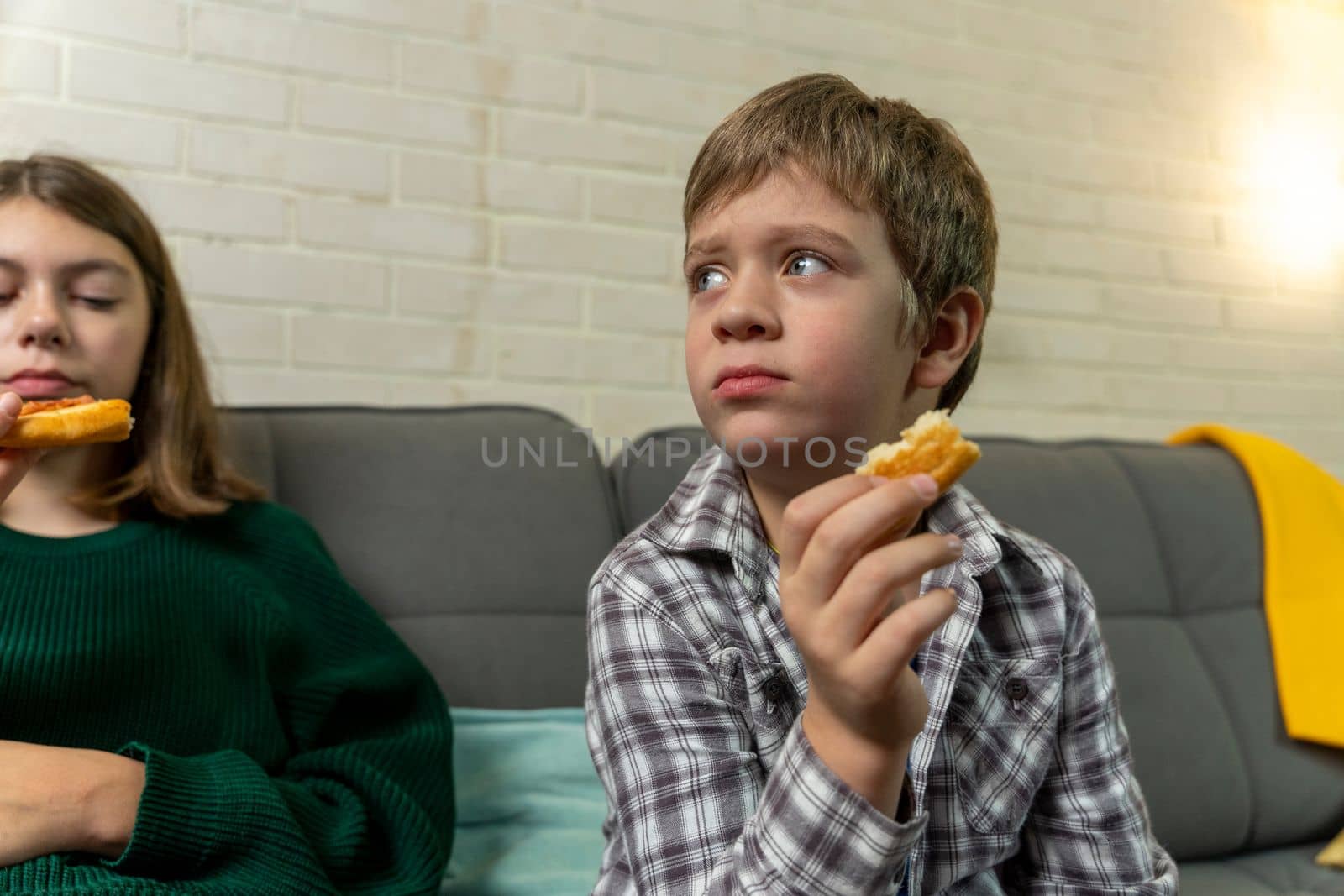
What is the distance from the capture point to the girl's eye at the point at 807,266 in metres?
0.88

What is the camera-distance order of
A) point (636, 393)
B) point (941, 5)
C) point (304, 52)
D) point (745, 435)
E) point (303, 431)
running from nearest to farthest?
point (745, 435), point (303, 431), point (304, 52), point (636, 393), point (941, 5)

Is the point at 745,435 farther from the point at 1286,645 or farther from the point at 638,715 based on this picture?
the point at 1286,645

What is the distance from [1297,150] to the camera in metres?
2.73

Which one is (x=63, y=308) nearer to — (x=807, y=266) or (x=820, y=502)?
(x=807, y=266)

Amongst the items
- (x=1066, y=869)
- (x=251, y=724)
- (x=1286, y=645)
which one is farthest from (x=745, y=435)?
(x=1286, y=645)

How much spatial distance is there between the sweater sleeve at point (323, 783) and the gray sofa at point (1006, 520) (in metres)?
0.12

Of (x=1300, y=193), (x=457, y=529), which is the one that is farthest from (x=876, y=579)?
(x=1300, y=193)

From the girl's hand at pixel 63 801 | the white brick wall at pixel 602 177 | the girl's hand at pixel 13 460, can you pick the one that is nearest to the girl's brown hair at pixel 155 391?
the girl's hand at pixel 13 460

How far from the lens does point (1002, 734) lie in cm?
96

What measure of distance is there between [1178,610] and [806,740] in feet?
3.79

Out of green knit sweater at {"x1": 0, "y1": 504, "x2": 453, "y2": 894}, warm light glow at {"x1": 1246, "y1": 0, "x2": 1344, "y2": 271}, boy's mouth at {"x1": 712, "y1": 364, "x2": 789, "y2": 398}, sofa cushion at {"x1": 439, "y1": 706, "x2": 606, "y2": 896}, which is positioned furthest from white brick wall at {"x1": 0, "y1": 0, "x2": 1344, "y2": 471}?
boy's mouth at {"x1": 712, "y1": 364, "x2": 789, "y2": 398}

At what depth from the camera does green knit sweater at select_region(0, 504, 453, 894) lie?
3.14 ft

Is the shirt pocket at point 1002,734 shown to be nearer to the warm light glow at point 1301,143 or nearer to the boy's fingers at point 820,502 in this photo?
the boy's fingers at point 820,502

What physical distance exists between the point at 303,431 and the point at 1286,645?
1.38m
